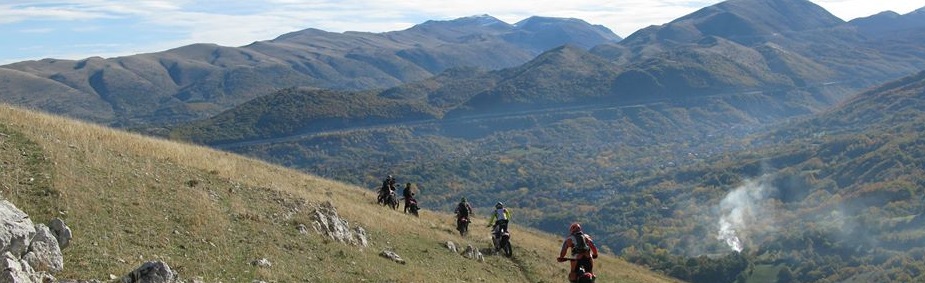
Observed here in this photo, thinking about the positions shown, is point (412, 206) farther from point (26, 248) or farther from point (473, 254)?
point (26, 248)

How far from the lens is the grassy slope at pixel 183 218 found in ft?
53.4

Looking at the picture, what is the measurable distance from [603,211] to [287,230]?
18226 cm

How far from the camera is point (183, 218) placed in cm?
1886

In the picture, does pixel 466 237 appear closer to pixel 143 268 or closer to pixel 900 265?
pixel 143 268

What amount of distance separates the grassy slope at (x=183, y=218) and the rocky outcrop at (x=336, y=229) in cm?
37

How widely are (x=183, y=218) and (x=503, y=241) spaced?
14.1m

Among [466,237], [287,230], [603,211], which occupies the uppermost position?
[287,230]

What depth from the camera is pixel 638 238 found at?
168 metres

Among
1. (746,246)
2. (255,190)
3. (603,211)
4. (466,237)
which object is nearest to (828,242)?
(746,246)

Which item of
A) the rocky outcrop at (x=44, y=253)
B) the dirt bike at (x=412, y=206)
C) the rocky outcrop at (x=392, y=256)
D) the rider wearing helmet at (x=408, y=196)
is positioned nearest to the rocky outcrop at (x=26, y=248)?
the rocky outcrop at (x=44, y=253)

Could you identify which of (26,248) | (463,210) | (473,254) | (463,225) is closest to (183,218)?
(26,248)

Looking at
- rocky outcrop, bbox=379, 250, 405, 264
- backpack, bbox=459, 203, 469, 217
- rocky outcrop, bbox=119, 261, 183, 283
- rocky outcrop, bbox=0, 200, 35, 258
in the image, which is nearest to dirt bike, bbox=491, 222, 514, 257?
backpack, bbox=459, 203, 469, 217

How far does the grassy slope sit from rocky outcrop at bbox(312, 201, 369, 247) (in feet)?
1.23

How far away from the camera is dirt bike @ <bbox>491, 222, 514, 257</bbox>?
29.8m
